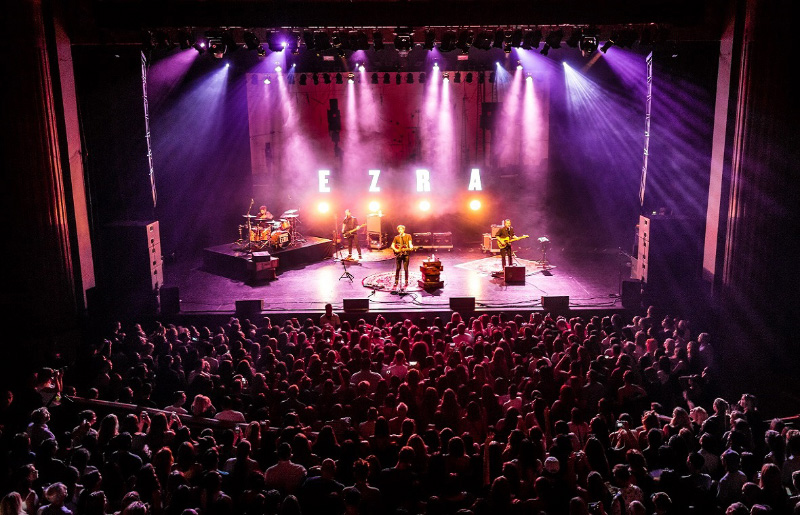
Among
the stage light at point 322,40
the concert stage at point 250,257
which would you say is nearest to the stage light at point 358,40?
the stage light at point 322,40

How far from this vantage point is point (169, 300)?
44.8ft

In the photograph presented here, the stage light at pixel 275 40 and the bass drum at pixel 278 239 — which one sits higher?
the stage light at pixel 275 40

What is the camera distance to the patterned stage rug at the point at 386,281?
16105 mm

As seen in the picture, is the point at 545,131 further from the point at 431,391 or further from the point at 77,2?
the point at 431,391

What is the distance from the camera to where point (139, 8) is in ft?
41.5

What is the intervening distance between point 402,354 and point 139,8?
8.62 metres

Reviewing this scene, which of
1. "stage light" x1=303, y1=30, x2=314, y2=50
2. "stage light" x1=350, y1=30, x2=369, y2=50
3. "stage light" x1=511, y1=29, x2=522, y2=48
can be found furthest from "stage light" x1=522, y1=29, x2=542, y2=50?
"stage light" x1=303, y1=30, x2=314, y2=50

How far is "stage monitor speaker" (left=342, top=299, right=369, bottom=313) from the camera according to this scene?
13266 mm

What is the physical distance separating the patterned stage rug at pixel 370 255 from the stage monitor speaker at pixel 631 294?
808cm

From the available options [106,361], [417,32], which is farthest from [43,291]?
[417,32]

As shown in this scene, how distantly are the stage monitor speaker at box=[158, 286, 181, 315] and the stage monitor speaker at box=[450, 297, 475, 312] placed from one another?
562cm

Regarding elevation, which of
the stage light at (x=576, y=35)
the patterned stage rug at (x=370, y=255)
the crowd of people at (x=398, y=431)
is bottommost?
the patterned stage rug at (x=370, y=255)

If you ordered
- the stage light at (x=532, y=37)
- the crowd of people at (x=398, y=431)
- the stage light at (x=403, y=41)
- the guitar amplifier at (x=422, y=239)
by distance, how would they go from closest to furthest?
the crowd of people at (x=398, y=431), the stage light at (x=403, y=41), the stage light at (x=532, y=37), the guitar amplifier at (x=422, y=239)

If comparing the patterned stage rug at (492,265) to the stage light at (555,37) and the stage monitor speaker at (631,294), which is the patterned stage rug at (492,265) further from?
the stage light at (555,37)
